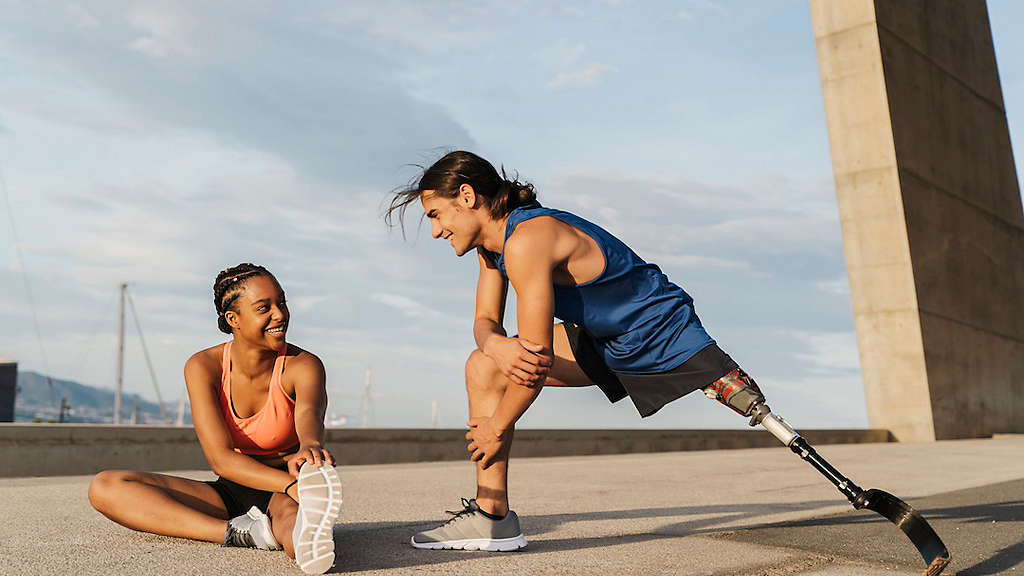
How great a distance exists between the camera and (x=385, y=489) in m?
4.71

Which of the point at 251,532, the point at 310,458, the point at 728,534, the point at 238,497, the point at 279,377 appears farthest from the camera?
the point at 728,534

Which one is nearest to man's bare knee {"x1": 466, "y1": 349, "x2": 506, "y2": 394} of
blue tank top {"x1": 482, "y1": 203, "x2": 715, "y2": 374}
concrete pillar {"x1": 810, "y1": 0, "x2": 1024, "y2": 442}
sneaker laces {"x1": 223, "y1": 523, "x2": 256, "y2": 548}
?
blue tank top {"x1": 482, "y1": 203, "x2": 715, "y2": 374}

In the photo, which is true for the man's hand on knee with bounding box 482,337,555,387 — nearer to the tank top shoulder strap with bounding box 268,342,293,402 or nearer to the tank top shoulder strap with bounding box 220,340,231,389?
the tank top shoulder strap with bounding box 268,342,293,402

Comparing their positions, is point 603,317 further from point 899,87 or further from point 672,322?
point 899,87

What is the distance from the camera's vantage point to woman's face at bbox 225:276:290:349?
2.63 metres

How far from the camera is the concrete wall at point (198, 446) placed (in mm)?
6660

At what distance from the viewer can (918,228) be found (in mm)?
13656

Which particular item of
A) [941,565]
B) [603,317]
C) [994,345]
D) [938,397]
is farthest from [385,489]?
[994,345]

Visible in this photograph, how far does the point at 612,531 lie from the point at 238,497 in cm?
133

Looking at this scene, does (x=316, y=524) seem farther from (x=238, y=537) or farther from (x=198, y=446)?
(x=198, y=446)

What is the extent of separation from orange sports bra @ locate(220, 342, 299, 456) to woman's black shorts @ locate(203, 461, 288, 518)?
16cm

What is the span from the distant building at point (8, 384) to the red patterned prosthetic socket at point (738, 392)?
34.4 m

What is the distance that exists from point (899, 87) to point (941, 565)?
1327 centimetres

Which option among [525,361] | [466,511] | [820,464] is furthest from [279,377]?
[820,464]
